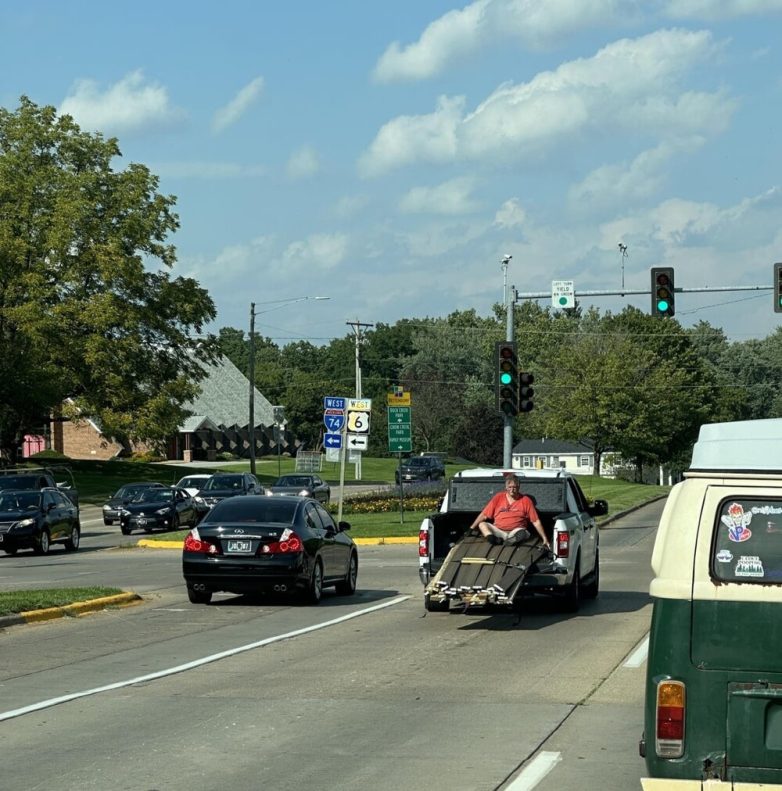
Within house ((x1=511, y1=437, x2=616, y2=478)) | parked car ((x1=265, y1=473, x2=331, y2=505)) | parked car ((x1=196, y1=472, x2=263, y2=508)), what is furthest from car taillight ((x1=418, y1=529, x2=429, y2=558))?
house ((x1=511, y1=437, x2=616, y2=478))

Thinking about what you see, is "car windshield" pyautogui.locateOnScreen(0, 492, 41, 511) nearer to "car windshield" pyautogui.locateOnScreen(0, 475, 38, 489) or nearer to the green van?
"car windshield" pyautogui.locateOnScreen(0, 475, 38, 489)

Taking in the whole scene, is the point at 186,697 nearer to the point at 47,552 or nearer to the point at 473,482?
the point at 473,482

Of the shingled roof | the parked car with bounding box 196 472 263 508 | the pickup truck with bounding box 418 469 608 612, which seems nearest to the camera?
the pickup truck with bounding box 418 469 608 612

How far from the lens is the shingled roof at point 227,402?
4343 inches

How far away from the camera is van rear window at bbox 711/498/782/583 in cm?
609

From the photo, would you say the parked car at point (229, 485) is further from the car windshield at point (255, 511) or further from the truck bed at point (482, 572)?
the truck bed at point (482, 572)

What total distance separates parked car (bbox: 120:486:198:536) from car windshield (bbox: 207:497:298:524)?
22.6m

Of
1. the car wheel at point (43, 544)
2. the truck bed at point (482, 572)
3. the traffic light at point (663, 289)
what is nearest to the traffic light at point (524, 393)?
the traffic light at point (663, 289)

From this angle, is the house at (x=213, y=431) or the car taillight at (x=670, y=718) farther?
the house at (x=213, y=431)

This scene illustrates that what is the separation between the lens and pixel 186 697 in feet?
37.6

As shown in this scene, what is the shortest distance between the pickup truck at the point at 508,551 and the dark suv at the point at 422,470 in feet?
176

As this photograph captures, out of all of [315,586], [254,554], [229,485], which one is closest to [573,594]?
[315,586]

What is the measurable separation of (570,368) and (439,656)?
3197 inches

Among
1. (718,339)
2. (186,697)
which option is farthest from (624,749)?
(718,339)
